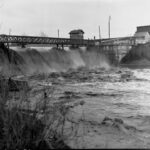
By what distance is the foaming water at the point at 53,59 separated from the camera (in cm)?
2888

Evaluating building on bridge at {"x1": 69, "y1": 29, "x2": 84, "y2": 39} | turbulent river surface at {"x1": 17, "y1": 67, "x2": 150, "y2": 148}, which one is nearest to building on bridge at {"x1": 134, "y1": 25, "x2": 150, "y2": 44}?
building on bridge at {"x1": 69, "y1": 29, "x2": 84, "y2": 39}

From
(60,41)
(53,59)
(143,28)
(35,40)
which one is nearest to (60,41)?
(60,41)

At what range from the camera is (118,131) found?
5.80 m

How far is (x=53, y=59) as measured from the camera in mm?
33250

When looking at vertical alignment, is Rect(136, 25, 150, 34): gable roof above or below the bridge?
above

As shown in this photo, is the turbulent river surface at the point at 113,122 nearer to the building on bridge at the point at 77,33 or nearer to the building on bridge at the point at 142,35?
the building on bridge at the point at 77,33

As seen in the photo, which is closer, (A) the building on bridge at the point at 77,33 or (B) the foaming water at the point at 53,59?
(B) the foaming water at the point at 53,59

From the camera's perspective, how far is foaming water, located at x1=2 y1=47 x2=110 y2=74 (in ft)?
94.7

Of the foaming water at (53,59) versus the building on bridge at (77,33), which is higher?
the building on bridge at (77,33)

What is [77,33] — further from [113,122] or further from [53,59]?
[113,122]

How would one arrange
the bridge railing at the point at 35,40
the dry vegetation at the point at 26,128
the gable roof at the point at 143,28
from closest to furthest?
1. the dry vegetation at the point at 26,128
2. the bridge railing at the point at 35,40
3. the gable roof at the point at 143,28

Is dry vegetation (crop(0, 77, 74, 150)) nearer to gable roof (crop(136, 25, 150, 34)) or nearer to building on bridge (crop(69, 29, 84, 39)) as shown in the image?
building on bridge (crop(69, 29, 84, 39))

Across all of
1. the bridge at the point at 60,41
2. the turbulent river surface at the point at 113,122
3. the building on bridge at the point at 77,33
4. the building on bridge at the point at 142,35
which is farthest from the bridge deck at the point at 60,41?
the turbulent river surface at the point at 113,122

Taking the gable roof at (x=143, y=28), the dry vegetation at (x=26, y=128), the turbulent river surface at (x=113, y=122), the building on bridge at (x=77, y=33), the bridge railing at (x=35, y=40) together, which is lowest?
the turbulent river surface at (x=113, y=122)
